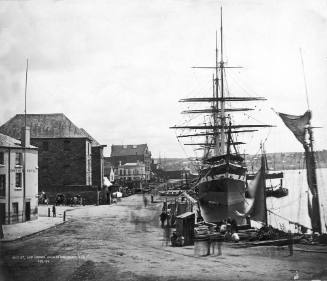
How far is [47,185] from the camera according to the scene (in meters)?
55.9

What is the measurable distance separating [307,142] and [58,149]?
134 ft

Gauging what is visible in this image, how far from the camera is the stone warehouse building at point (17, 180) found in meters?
28.5

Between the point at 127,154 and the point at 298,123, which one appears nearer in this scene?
the point at 298,123

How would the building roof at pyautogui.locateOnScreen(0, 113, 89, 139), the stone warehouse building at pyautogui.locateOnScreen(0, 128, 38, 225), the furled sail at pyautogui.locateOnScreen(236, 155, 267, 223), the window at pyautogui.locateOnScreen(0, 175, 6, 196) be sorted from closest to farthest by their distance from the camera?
→ the furled sail at pyautogui.locateOnScreen(236, 155, 267, 223) → the window at pyautogui.locateOnScreen(0, 175, 6, 196) → the stone warehouse building at pyautogui.locateOnScreen(0, 128, 38, 225) → the building roof at pyautogui.locateOnScreen(0, 113, 89, 139)

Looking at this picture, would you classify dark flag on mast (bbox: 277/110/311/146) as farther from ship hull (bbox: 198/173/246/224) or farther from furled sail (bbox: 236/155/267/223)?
ship hull (bbox: 198/173/246/224)

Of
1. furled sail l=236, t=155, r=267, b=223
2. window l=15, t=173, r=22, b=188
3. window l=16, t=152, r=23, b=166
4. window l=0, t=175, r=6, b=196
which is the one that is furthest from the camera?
window l=15, t=173, r=22, b=188

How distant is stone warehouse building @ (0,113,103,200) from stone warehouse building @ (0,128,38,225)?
22.8m

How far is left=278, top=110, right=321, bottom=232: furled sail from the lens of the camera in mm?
21734

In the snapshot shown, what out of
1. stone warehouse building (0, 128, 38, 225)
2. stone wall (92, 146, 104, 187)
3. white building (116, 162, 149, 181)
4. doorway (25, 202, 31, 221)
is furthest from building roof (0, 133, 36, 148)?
white building (116, 162, 149, 181)

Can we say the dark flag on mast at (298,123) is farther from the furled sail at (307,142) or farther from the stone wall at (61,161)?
the stone wall at (61,161)

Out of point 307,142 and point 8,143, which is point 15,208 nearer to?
point 8,143

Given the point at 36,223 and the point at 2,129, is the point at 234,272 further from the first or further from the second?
the point at 2,129

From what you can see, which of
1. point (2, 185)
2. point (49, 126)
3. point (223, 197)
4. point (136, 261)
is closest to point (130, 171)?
point (49, 126)

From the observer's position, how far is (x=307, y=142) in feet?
76.9
